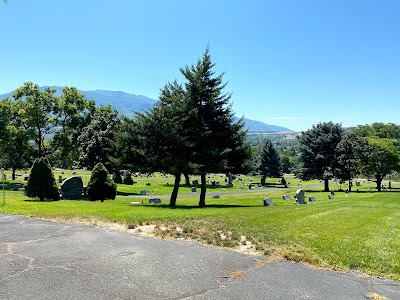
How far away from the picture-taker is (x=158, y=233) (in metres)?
10.8

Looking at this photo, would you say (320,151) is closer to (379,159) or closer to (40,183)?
(379,159)

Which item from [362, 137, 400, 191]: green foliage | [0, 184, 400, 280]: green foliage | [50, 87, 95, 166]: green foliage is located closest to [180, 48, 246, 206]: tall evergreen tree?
[0, 184, 400, 280]: green foliage

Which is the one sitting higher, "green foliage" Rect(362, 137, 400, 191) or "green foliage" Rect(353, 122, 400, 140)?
"green foliage" Rect(353, 122, 400, 140)

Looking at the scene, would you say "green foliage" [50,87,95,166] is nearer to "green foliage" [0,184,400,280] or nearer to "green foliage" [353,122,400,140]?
"green foliage" [0,184,400,280]

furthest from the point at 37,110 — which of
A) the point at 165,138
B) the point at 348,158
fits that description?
the point at 348,158

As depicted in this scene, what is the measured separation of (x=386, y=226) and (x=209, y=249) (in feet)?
26.1

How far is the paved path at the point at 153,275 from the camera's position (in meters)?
6.12

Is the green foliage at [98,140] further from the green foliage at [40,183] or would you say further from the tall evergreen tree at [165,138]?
the tall evergreen tree at [165,138]

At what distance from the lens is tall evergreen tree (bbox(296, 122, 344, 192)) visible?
2057 inches

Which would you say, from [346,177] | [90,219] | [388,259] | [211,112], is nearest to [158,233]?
[90,219]

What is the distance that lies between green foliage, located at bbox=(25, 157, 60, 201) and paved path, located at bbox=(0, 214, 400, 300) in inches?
524

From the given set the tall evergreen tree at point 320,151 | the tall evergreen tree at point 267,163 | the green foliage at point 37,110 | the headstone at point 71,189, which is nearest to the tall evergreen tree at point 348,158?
the tall evergreen tree at point 320,151

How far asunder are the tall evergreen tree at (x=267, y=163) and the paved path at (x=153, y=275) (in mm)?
65901

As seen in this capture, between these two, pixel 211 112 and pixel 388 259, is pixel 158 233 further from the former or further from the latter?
pixel 211 112
